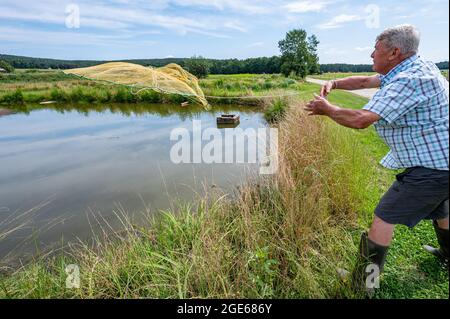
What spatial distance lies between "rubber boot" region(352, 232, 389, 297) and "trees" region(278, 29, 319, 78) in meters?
38.9

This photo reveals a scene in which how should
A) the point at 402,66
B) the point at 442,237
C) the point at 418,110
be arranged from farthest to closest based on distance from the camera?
the point at 442,237
the point at 402,66
the point at 418,110

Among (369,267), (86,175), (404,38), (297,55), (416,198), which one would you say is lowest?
(86,175)

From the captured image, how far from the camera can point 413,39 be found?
66.4 inches

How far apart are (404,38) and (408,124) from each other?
0.55 m

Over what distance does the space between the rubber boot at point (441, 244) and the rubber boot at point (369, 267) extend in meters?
0.52

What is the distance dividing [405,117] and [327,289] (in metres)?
1.38

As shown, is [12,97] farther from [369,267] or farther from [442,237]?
[442,237]

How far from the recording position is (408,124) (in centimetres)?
165

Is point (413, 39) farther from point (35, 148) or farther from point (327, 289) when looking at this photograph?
point (35, 148)

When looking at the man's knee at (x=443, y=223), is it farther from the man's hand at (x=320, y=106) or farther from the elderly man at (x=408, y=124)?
the man's hand at (x=320, y=106)

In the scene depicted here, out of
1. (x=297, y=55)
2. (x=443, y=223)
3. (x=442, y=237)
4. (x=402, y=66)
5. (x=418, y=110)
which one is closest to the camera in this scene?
(x=418, y=110)

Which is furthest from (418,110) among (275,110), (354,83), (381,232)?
(275,110)

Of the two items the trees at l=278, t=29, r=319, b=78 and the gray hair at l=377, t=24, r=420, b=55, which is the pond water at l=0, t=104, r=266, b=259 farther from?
the trees at l=278, t=29, r=319, b=78

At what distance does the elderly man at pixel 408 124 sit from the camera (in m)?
1.57
